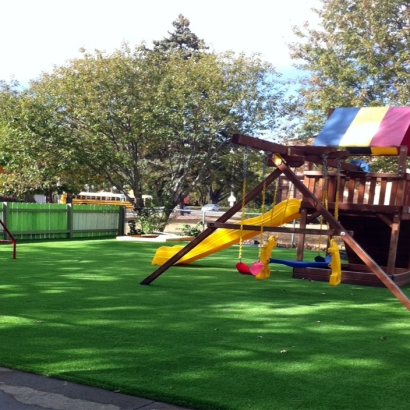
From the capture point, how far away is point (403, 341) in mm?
5820

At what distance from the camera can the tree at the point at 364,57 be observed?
21828 mm

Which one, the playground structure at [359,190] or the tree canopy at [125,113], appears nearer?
the playground structure at [359,190]

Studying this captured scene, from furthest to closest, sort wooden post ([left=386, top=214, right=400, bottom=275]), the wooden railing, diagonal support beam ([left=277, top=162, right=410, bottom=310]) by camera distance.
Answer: the wooden railing < wooden post ([left=386, top=214, right=400, bottom=275]) < diagonal support beam ([left=277, top=162, right=410, bottom=310])

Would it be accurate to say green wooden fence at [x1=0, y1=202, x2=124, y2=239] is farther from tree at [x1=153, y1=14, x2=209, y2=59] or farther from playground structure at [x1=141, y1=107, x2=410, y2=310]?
tree at [x1=153, y1=14, x2=209, y2=59]

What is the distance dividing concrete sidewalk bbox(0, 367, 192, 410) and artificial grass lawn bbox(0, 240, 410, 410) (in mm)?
Result: 102

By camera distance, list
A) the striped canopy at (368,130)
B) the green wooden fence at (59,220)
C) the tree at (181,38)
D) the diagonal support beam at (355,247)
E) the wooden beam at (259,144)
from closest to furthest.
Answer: the diagonal support beam at (355,247), the wooden beam at (259,144), the striped canopy at (368,130), the green wooden fence at (59,220), the tree at (181,38)

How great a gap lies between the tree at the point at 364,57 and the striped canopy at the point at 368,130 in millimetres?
9838

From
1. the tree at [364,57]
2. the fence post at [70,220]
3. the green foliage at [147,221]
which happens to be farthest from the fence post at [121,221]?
the tree at [364,57]

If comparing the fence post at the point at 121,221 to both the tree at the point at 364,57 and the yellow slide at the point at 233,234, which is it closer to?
the tree at the point at 364,57

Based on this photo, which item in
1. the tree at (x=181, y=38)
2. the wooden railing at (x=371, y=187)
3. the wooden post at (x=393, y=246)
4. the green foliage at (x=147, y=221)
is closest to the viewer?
the wooden post at (x=393, y=246)

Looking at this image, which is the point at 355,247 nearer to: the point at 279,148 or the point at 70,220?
the point at 279,148

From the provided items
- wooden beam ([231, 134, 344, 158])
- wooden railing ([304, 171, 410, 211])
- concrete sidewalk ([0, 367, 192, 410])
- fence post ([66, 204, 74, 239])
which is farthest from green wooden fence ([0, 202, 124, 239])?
concrete sidewalk ([0, 367, 192, 410])

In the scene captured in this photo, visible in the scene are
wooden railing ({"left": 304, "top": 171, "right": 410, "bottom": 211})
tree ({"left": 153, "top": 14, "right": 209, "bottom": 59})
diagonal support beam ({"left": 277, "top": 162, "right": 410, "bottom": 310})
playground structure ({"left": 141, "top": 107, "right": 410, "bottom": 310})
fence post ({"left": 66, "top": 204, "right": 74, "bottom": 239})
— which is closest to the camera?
diagonal support beam ({"left": 277, "top": 162, "right": 410, "bottom": 310})

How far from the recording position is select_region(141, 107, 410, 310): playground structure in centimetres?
896
